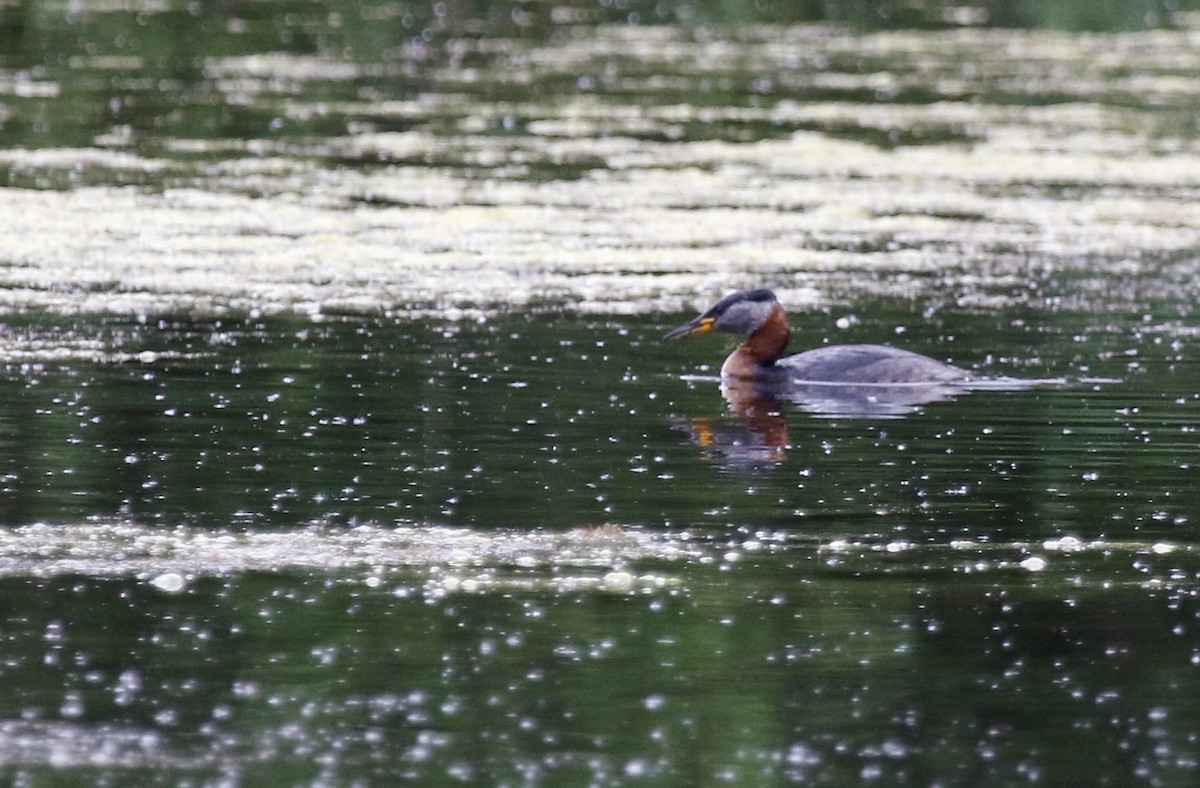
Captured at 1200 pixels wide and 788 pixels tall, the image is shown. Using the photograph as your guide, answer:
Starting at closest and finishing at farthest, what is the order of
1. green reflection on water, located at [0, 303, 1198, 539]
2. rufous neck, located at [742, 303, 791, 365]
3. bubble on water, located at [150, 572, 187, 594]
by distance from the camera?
bubble on water, located at [150, 572, 187, 594] < green reflection on water, located at [0, 303, 1198, 539] < rufous neck, located at [742, 303, 791, 365]

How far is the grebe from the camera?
42.3ft

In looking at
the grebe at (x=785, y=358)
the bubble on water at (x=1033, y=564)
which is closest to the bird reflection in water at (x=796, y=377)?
the grebe at (x=785, y=358)

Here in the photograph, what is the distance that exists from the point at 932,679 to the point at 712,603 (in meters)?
0.96

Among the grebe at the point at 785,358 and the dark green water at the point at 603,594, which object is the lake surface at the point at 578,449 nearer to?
the dark green water at the point at 603,594

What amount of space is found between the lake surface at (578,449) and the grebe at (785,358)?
0.26m

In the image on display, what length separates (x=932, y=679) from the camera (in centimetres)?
753

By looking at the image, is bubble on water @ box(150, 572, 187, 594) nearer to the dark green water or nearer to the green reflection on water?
the dark green water

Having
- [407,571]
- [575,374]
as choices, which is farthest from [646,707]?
[575,374]

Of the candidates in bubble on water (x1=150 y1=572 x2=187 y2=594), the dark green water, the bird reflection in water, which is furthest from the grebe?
bubble on water (x1=150 y1=572 x2=187 y2=594)

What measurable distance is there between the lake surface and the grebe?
260mm

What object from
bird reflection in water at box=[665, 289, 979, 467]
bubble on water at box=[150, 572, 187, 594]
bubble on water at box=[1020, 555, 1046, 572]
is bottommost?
bird reflection in water at box=[665, 289, 979, 467]

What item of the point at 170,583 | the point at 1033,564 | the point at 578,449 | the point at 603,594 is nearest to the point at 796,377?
the point at 578,449

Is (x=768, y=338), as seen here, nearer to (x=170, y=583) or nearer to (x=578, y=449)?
(x=578, y=449)

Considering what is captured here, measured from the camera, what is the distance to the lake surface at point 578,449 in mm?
7102
